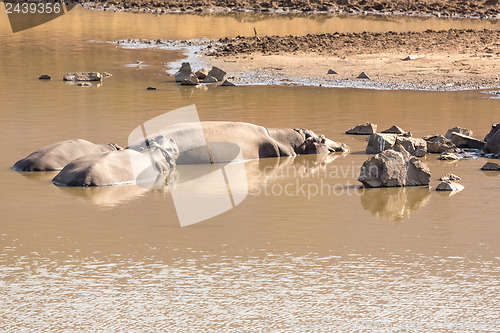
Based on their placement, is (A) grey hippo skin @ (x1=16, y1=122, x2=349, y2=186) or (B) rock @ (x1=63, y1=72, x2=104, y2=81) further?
(B) rock @ (x1=63, y1=72, x2=104, y2=81)

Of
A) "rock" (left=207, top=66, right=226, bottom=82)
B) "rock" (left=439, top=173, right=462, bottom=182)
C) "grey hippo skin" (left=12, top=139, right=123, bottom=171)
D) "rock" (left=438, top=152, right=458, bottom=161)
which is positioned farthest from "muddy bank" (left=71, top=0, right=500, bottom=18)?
"rock" (left=439, top=173, right=462, bottom=182)

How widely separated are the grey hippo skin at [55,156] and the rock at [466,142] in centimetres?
499

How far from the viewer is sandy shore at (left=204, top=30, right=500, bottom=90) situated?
64.9 feet

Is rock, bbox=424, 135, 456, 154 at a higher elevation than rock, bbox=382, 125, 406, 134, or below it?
higher

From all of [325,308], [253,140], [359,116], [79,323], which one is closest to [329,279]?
[325,308]

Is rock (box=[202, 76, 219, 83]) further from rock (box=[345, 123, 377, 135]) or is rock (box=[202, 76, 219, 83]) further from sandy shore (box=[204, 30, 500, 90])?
rock (box=[345, 123, 377, 135])

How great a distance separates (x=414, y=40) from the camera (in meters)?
24.8

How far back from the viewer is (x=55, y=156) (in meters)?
11.0

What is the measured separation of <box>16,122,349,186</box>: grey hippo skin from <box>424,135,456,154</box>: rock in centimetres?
118

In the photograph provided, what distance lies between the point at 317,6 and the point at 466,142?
109ft

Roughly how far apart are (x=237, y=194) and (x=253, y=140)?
235 centimetres

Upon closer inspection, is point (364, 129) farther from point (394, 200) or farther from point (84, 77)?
point (84, 77)

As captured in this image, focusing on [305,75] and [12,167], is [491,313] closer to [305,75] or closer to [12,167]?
[12,167]

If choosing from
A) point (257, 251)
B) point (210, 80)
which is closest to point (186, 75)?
point (210, 80)
